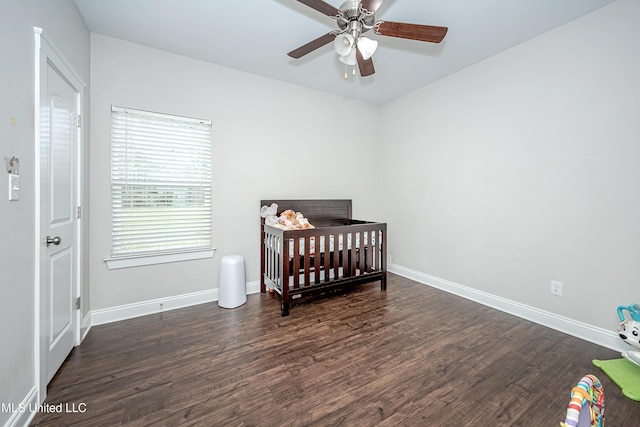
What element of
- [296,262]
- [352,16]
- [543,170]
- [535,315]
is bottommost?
[535,315]

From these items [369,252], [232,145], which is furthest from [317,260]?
[232,145]

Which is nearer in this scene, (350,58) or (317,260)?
(350,58)

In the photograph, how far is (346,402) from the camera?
145cm

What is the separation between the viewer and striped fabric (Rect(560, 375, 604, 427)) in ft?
1.90

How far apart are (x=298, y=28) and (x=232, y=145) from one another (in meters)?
1.35

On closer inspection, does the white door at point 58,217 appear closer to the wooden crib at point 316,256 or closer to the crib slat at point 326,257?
the wooden crib at point 316,256

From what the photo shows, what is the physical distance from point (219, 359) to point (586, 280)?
9.77 ft

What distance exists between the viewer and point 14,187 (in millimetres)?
1200

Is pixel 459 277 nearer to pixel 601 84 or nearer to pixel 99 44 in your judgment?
pixel 601 84

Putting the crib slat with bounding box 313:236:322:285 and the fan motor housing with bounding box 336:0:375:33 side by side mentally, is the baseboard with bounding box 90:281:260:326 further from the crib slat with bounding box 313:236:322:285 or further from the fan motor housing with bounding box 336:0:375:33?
the fan motor housing with bounding box 336:0:375:33

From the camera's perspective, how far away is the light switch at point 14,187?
1176 mm

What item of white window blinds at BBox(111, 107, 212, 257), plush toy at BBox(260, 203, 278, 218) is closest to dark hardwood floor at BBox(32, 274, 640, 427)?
white window blinds at BBox(111, 107, 212, 257)

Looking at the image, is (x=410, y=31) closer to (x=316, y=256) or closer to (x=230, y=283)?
(x=316, y=256)

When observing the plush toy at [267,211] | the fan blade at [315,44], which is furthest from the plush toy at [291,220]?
the fan blade at [315,44]
